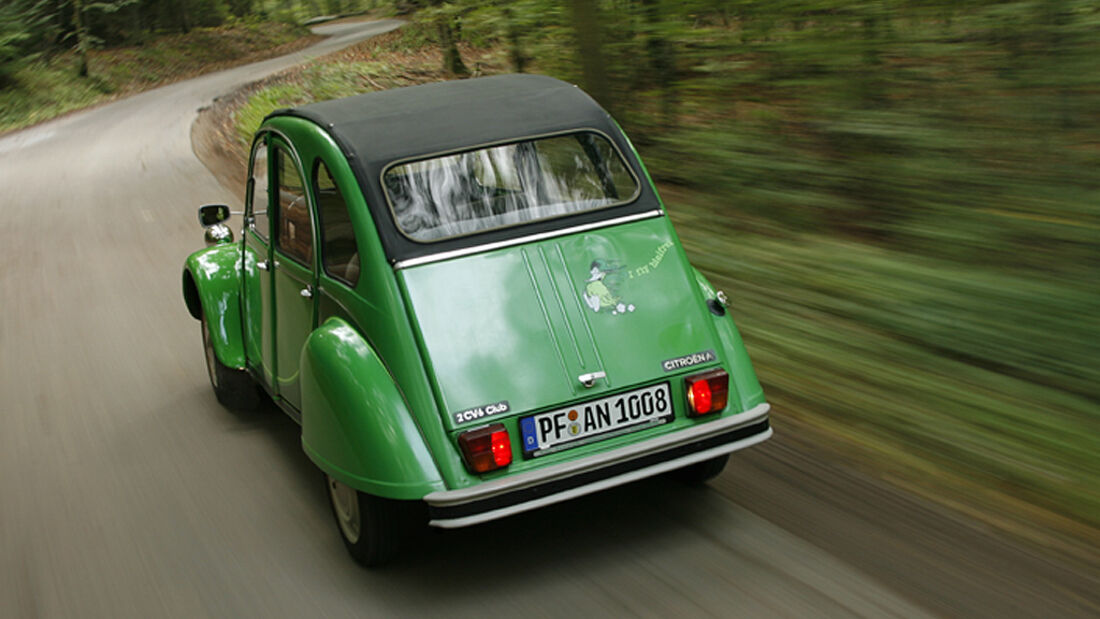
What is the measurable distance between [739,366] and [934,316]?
2.06 metres

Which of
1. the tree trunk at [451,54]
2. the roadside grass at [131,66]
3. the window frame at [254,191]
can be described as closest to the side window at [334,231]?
the window frame at [254,191]

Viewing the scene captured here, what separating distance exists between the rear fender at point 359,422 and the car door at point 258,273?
109 cm

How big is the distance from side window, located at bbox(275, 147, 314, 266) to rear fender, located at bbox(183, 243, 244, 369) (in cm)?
93

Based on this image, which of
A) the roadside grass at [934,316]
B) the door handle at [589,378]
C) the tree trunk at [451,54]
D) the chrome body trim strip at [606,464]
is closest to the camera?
the chrome body trim strip at [606,464]

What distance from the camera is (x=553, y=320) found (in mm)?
3799

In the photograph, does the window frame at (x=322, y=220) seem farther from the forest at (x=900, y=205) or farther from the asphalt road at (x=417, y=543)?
the forest at (x=900, y=205)

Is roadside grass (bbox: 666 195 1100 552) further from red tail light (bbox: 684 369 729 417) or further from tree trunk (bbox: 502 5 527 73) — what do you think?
tree trunk (bbox: 502 5 527 73)

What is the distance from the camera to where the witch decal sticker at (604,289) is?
12.7 feet

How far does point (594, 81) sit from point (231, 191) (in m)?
5.19

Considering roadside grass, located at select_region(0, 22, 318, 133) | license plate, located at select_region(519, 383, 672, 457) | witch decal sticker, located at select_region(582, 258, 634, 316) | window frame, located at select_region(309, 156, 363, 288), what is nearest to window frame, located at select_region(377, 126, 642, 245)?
window frame, located at select_region(309, 156, 363, 288)

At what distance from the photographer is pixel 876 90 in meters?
7.94

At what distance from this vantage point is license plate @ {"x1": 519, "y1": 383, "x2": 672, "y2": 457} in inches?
140

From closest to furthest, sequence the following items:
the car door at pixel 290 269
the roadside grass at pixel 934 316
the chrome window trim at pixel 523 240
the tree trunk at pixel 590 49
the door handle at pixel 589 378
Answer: the door handle at pixel 589 378 < the chrome window trim at pixel 523 240 < the roadside grass at pixel 934 316 < the car door at pixel 290 269 < the tree trunk at pixel 590 49

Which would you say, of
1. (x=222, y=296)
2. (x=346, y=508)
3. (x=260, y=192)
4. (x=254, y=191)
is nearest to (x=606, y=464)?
(x=346, y=508)
